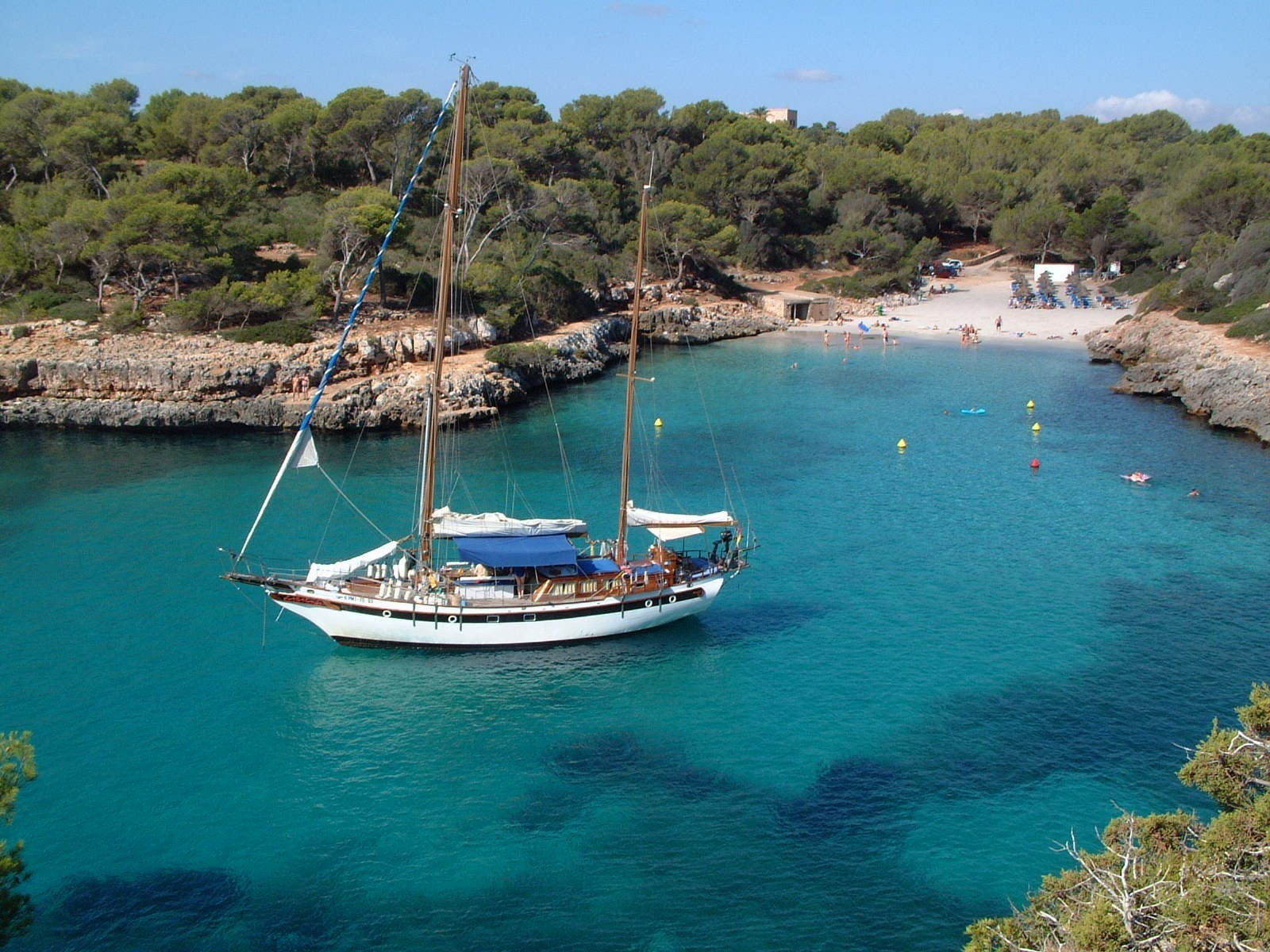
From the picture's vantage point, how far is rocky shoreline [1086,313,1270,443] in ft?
197

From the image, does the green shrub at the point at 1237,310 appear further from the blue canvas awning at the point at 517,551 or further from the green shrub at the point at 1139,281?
the blue canvas awning at the point at 517,551

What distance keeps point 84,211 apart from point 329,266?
15038mm

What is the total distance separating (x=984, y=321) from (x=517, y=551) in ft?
246

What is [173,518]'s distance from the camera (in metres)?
43.6

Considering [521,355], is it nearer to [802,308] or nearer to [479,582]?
[479,582]

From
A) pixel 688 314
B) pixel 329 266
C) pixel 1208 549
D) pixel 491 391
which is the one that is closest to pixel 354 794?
pixel 1208 549

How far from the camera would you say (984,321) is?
97062 mm

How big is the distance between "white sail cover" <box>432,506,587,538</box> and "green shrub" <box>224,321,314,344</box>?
32.0 meters

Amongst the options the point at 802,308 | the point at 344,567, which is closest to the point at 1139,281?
the point at 802,308

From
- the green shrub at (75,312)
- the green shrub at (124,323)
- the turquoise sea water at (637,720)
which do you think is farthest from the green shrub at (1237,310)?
the green shrub at (75,312)

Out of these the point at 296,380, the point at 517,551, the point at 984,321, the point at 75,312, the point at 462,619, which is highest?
the point at 984,321

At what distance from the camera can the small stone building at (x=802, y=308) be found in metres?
100

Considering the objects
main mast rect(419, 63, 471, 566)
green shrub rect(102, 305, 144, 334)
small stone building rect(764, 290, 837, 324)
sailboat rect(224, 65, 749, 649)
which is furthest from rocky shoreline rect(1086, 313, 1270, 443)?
green shrub rect(102, 305, 144, 334)

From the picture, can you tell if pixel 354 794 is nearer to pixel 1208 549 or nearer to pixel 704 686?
pixel 704 686
